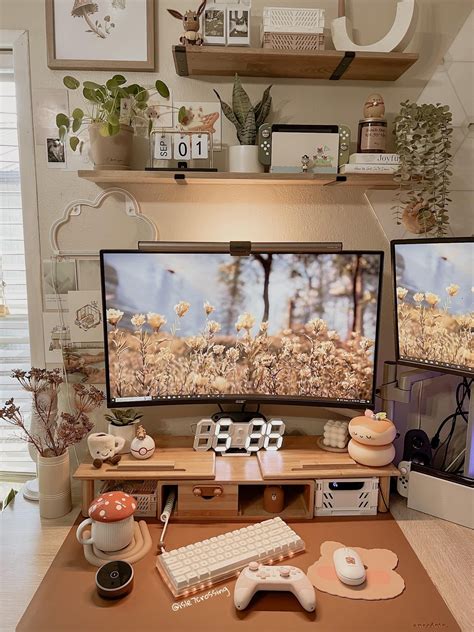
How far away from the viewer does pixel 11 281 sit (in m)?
1.76

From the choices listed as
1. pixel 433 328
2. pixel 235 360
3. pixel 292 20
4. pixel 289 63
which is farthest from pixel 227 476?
pixel 292 20

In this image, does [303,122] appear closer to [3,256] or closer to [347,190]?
[347,190]

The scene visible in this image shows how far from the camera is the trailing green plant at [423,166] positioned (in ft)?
5.06

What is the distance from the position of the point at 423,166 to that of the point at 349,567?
1123 mm

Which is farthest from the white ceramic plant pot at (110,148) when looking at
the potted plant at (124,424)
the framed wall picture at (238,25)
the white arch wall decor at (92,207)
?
the potted plant at (124,424)

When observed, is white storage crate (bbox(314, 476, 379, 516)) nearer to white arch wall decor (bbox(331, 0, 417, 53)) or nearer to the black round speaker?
the black round speaker

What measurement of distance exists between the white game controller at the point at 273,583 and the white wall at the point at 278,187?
851 mm

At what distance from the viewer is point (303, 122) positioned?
1656 mm

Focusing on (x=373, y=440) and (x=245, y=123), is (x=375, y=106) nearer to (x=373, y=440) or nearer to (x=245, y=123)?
(x=245, y=123)

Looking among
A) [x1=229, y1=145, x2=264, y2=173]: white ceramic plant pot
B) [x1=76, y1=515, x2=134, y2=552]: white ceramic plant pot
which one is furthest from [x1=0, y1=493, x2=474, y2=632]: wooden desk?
[x1=229, y1=145, x2=264, y2=173]: white ceramic plant pot

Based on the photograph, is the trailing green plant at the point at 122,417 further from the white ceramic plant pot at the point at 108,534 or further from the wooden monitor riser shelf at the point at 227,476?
the white ceramic plant pot at the point at 108,534

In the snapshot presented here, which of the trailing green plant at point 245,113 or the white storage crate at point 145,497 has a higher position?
the trailing green plant at point 245,113

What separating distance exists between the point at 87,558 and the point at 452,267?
122cm

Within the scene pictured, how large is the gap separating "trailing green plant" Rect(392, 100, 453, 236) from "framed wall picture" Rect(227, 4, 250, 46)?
509 millimetres
